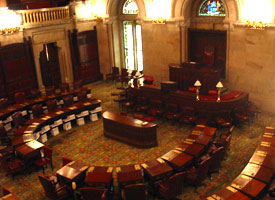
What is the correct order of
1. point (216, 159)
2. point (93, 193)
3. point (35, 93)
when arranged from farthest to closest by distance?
point (35, 93), point (216, 159), point (93, 193)

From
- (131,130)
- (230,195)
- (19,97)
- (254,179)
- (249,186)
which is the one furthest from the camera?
(19,97)

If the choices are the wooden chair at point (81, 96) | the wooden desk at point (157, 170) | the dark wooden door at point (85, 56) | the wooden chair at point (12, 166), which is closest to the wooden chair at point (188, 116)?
the wooden desk at point (157, 170)

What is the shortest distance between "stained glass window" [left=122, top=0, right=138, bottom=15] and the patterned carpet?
7831 millimetres

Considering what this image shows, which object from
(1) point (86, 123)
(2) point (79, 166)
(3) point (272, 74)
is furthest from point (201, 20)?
(2) point (79, 166)

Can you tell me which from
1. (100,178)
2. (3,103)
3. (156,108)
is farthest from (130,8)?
(100,178)

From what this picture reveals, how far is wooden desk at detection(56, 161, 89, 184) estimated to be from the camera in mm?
9031

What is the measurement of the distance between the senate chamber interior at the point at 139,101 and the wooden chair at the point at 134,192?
27 millimetres

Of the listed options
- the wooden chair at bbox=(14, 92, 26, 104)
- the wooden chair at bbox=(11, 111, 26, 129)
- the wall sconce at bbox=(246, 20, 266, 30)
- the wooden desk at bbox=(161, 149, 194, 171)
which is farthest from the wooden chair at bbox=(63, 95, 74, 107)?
the wall sconce at bbox=(246, 20, 266, 30)

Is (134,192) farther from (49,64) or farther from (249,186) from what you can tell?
(49,64)

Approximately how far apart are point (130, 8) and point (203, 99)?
8673 mm

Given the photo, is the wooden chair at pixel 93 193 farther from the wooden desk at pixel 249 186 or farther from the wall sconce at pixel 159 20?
the wall sconce at pixel 159 20

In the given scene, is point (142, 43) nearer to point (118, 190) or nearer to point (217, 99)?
point (217, 99)

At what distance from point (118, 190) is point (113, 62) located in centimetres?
1201

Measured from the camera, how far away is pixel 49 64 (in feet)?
60.5
